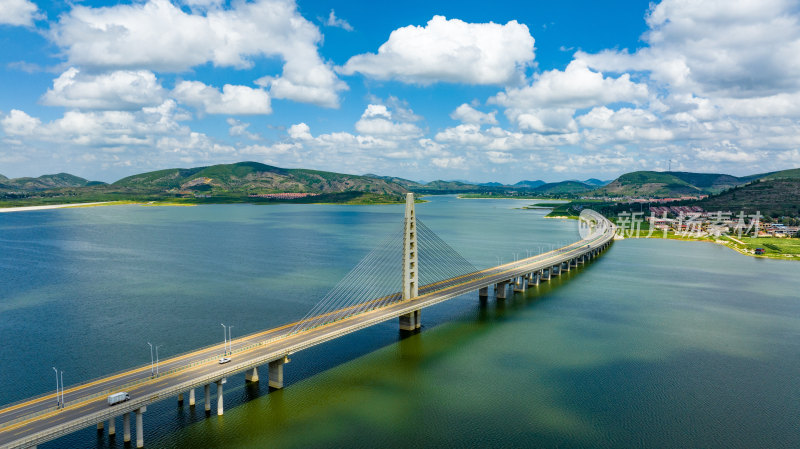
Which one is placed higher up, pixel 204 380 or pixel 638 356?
pixel 204 380

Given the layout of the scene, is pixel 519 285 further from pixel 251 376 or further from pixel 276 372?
pixel 251 376

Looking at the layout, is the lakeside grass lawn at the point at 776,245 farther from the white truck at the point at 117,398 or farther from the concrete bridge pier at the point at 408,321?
the white truck at the point at 117,398

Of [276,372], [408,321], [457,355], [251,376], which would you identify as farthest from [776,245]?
[251,376]

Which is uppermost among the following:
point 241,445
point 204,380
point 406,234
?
point 406,234

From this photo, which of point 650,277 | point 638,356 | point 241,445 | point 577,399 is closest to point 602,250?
point 650,277

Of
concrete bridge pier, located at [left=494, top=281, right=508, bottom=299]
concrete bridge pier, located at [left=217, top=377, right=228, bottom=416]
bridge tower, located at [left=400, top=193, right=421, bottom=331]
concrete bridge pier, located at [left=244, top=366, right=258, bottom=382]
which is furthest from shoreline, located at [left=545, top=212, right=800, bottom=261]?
concrete bridge pier, located at [left=217, top=377, right=228, bottom=416]

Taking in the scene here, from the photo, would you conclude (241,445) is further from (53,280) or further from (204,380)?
(53,280)

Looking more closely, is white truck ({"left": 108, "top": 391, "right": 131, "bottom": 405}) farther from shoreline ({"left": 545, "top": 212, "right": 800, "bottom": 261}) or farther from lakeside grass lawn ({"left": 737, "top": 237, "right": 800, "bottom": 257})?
lakeside grass lawn ({"left": 737, "top": 237, "right": 800, "bottom": 257})

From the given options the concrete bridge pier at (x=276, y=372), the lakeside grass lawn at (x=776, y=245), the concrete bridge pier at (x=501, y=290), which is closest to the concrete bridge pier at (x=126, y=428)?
the concrete bridge pier at (x=276, y=372)
